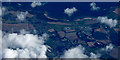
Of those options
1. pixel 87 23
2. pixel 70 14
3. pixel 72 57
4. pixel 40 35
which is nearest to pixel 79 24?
pixel 87 23

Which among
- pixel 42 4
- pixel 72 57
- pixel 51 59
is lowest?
pixel 51 59

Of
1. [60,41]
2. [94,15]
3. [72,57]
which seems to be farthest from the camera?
[94,15]

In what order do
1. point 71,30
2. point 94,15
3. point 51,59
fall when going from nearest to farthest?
point 51,59, point 71,30, point 94,15

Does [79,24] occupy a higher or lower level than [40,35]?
higher

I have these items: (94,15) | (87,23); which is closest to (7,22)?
(87,23)

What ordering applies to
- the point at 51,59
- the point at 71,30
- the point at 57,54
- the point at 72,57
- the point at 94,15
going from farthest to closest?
the point at 94,15, the point at 71,30, the point at 57,54, the point at 51,59, the point at 72,57

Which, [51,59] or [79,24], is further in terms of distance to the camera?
[79,24]

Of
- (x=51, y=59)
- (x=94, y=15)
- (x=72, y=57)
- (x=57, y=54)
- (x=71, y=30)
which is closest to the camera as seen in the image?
(x=72, y=57)

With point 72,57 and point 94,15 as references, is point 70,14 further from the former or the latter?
point 72,57

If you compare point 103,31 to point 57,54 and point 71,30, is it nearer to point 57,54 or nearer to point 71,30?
point 71,30
